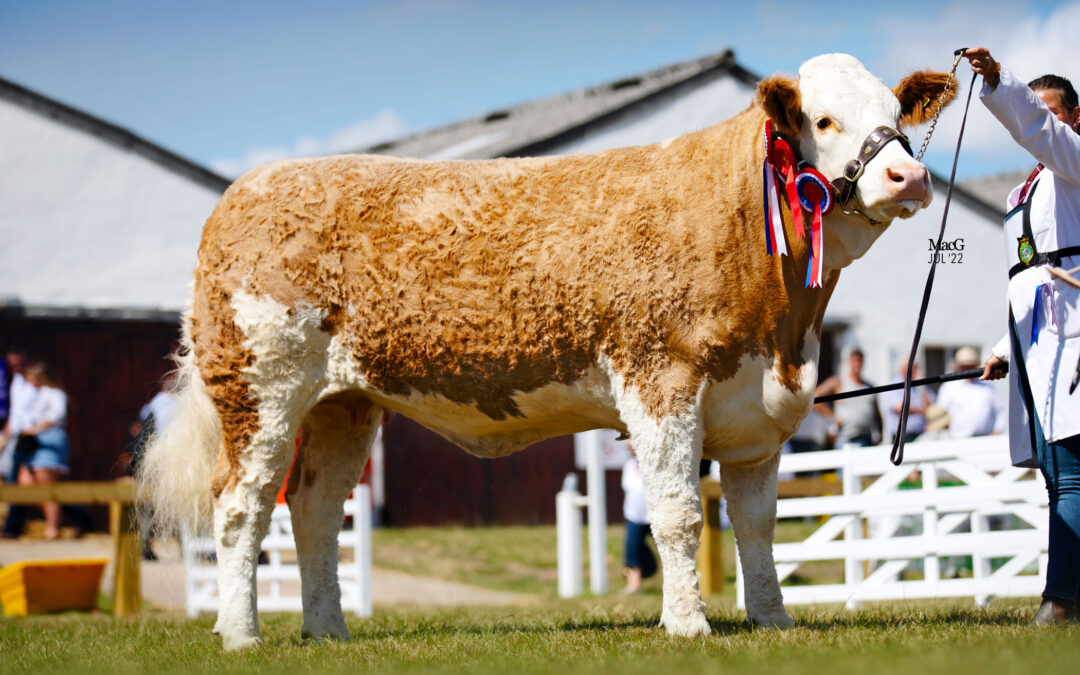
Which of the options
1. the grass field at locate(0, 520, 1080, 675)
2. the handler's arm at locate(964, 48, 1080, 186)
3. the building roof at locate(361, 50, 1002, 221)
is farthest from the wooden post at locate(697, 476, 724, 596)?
the building roof at locate(361, 50, 1002, 221)

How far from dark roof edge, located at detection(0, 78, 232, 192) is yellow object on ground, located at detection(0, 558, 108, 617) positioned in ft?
33.9

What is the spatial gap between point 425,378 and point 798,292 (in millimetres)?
1825

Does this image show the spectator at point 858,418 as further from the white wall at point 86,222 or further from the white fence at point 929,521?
the white wall at point 86,222

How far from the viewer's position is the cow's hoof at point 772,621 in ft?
18.0

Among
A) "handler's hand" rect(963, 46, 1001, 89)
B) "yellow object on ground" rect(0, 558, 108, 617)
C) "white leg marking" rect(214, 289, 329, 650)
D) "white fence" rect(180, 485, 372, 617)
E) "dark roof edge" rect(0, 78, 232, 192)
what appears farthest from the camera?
"dark roof edge" rect(0, 78, 232, 192)

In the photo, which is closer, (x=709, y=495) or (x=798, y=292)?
(x=798, y=292)

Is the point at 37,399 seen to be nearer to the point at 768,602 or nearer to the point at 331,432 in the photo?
the point at 331,432

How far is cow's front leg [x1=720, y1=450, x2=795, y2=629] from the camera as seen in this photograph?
5.54 metres

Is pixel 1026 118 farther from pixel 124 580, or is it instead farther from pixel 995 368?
pixel 124 580

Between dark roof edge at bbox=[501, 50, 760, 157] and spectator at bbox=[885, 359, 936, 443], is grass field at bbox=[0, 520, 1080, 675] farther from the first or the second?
dark roof edge at bbox=[501, 50, 760, 157]

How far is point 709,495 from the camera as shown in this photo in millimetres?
9406

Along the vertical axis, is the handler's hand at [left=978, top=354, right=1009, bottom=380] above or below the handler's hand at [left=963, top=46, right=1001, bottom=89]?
below

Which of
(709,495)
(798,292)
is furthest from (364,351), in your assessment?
(709,495)

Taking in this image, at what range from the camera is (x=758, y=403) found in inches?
206
